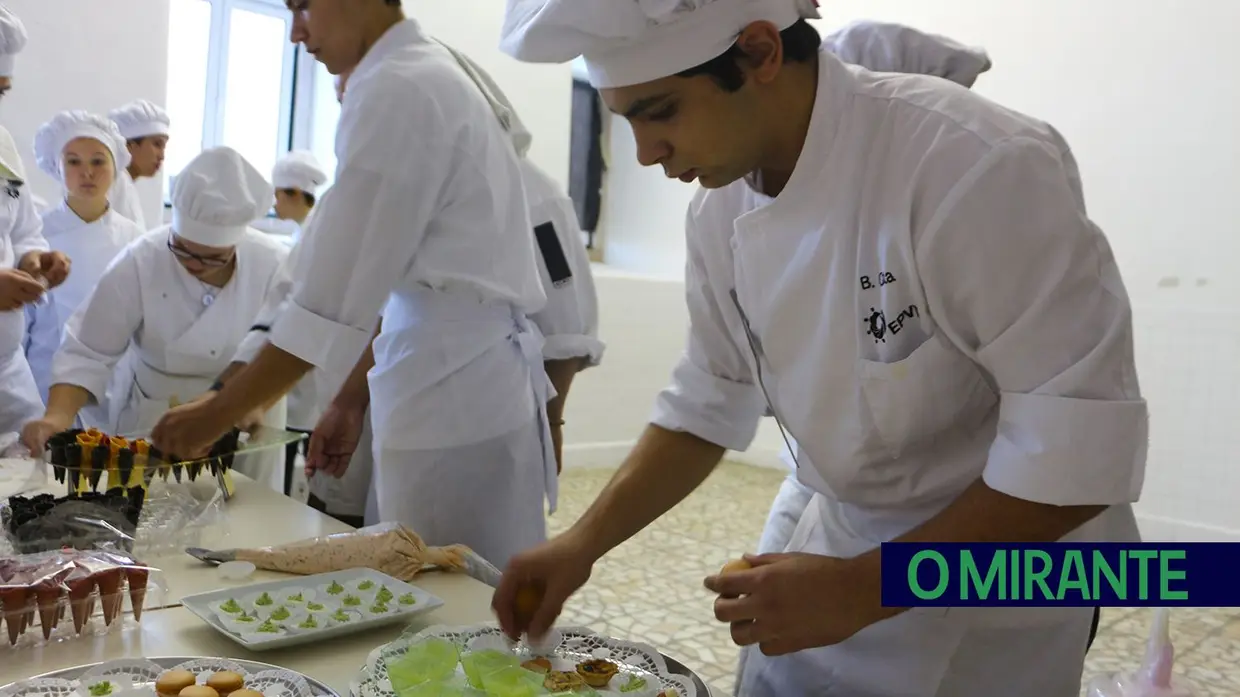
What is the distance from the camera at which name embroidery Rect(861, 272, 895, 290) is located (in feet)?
3.02

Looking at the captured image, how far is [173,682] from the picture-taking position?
0.88m

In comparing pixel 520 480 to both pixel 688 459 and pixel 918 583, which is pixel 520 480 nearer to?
pixel 688 459

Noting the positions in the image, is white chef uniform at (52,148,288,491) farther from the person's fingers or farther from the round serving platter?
the person's fingers

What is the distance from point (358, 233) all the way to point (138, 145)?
257 cm

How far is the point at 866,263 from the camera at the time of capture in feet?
3.09

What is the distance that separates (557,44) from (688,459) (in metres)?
0.49

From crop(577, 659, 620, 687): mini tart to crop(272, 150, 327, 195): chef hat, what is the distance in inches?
119

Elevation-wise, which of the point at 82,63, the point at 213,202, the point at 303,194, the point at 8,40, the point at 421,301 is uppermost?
the point at 82,63

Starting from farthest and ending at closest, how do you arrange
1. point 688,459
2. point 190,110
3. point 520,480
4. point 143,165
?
point 190,110
point 143,165
point 520,480
point 688,459

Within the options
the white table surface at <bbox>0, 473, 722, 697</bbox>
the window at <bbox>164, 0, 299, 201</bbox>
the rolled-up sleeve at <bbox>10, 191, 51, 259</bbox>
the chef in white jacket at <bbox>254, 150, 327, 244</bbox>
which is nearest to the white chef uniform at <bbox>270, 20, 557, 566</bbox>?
the white table surface at <bbox>0, 473, 722, 697</bbox>

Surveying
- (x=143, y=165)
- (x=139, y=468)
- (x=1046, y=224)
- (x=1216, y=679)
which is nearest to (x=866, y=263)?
(x=1046, y=224)

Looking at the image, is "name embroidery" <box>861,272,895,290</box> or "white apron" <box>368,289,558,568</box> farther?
"white apron" <box>368,289,558,568</box>

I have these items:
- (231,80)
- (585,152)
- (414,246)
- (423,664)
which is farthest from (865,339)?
(585,152)
